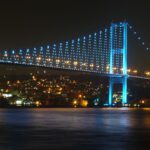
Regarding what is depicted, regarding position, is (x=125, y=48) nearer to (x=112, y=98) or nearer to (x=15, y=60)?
(x=112, y=98)

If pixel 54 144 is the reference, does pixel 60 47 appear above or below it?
above


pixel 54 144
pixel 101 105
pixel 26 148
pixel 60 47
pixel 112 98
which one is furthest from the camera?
pixel 101 105

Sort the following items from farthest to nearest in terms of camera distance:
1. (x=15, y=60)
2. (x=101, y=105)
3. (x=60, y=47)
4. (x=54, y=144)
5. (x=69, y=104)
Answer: (x=69, y=104), (x=101, y=105), (x=60, y=47), (x=15, y=60), (x=54, y=144)

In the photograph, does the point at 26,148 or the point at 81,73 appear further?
the point at 81,73

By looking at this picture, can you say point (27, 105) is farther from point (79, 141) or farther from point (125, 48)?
point (79, 141)

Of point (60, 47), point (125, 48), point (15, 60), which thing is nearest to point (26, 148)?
point (15, 60)

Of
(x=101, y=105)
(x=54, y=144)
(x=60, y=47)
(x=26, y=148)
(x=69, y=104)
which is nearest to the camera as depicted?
(x=26, y=148)

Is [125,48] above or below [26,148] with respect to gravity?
above

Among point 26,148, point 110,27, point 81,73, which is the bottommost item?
point 26,148

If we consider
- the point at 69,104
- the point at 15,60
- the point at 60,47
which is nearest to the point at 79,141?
the point at 15,60
